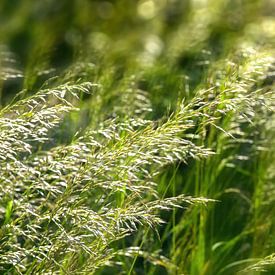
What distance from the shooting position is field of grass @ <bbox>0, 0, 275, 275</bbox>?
6.97 ft

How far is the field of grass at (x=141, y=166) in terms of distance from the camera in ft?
6.97

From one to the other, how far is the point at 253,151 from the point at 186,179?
26 centimetres

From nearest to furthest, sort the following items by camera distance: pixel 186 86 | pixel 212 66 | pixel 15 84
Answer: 1. pixel 212 66
2. pixel 186 86
3. pixel 15 84

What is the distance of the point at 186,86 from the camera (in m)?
3.44

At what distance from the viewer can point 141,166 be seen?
286cm

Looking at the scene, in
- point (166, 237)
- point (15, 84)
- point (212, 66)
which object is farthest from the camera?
point (15, 84)

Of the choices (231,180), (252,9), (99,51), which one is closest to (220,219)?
(231,180)

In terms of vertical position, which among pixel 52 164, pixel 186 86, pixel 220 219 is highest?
pixel 52 164

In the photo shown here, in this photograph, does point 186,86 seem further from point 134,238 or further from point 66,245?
point 66,245

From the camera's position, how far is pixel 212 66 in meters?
3.12

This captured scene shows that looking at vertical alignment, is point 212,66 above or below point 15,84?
above

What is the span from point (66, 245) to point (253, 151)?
1251 millimetres

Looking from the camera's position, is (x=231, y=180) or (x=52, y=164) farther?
(x=231, y=180)

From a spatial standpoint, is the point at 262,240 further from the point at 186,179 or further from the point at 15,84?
the point at 15,84
